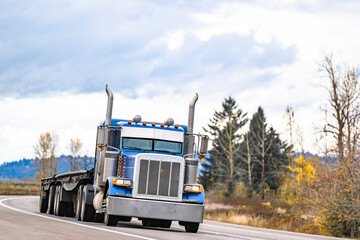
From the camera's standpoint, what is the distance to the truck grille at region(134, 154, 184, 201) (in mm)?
15930

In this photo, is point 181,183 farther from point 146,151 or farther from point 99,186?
point 99,186

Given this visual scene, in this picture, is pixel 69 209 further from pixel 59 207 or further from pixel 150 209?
pixel 150 209

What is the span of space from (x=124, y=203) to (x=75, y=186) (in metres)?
5.72

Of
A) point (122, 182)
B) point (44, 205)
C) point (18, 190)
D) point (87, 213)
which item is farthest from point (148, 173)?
point (18, 190)

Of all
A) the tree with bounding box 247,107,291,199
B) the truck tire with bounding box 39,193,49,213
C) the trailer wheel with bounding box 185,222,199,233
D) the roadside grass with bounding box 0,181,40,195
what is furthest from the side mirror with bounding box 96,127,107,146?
the roadside grass with bounding box 0,181,40,195

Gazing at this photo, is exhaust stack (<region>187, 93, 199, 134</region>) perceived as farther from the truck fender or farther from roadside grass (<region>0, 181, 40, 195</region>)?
roadside grass (<region>0, 181, 40, 195</region>)

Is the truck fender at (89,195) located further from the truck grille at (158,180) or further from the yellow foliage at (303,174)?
the yellow foliage at (303,174)

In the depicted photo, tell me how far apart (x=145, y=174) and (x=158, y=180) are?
1.31ft

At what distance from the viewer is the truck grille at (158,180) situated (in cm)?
1593

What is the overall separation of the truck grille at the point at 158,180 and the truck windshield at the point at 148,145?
3.60 ft

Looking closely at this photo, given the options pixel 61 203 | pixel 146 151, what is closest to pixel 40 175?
pixel 61 203

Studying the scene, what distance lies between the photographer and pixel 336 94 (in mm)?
37031

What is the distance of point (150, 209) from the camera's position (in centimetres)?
1573

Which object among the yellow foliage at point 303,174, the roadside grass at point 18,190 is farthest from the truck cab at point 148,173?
the roadside grass at point 18,190
